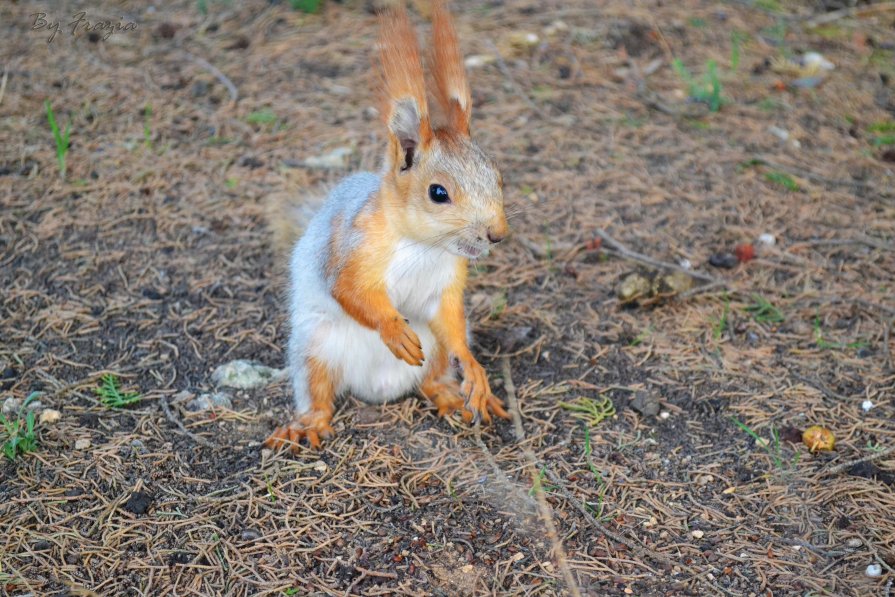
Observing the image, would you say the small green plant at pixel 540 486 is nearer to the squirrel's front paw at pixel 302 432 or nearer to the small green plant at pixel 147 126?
the squirrel's front paw at pixel 302 432

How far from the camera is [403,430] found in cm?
270

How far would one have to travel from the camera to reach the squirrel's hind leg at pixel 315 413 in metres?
2.61

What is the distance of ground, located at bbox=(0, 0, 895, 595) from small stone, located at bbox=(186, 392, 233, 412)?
0.12 ft

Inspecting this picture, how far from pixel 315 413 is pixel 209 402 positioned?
0.32 metres

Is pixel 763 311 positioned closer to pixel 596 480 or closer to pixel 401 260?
A: pixel 596 480

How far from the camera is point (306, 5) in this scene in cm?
480

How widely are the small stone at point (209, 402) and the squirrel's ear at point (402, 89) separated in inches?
35.6

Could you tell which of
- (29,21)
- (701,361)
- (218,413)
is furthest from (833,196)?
(29,21)

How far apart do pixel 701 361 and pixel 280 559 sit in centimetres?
147

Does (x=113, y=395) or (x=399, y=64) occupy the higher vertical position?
(x=399, y=64)

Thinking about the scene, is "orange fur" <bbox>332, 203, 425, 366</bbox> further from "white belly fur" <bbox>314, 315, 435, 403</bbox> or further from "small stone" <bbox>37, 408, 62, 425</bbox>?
"small stone" <bbox>37, 408, 62, 425</bbox>

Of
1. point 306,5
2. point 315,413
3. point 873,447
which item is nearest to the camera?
point 873,447

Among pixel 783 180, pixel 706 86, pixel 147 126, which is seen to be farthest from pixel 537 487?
pixel 706 86

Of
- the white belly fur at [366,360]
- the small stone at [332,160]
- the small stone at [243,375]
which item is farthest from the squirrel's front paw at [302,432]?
the small stone at [332,160]
